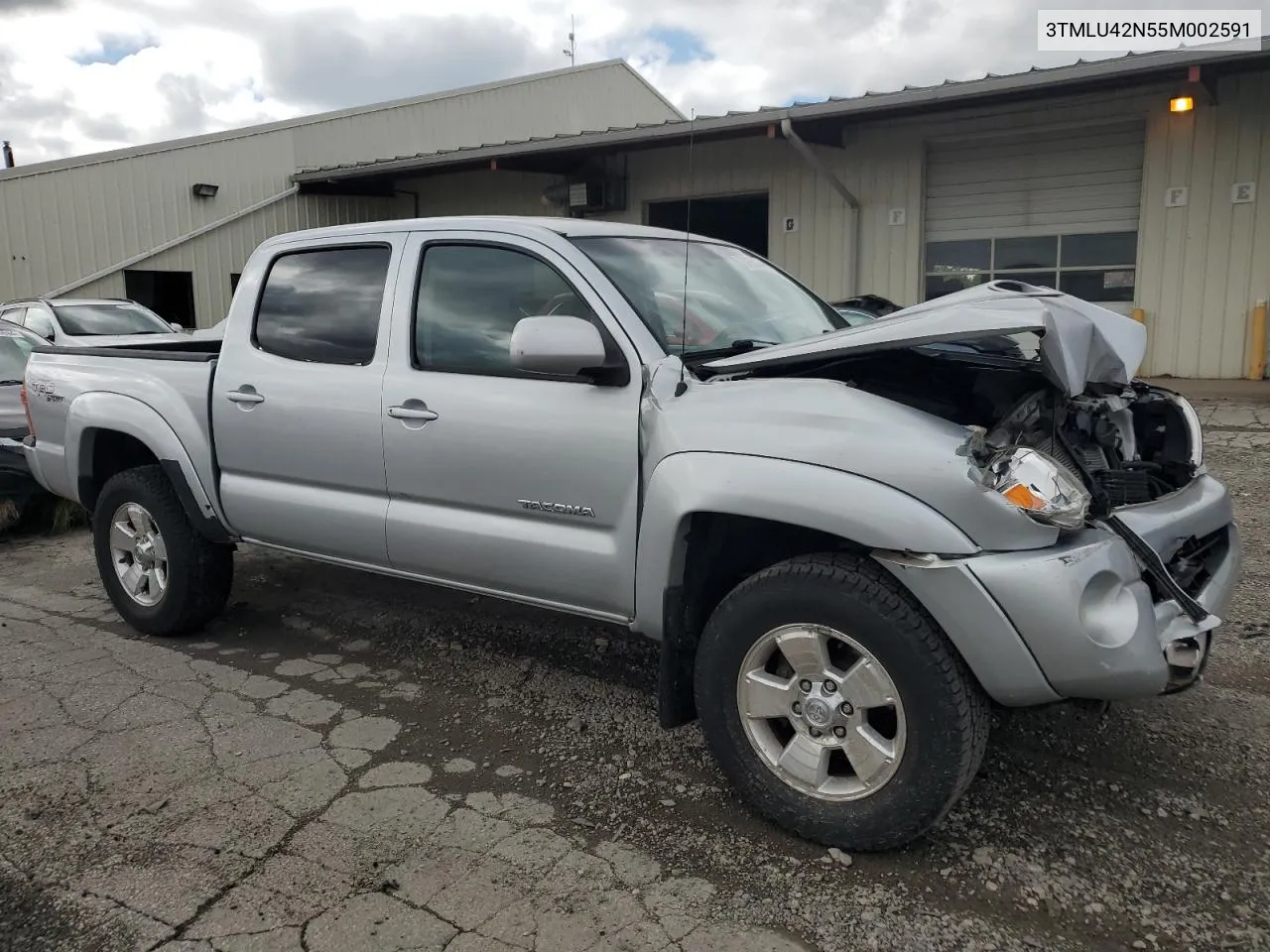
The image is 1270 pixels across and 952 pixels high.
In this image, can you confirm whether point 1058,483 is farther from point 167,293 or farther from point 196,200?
point 167,293

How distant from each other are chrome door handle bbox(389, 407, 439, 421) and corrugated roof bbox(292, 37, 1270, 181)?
4900mm

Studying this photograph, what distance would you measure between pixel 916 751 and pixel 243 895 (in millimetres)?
1840

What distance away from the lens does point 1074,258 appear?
40.5 ft

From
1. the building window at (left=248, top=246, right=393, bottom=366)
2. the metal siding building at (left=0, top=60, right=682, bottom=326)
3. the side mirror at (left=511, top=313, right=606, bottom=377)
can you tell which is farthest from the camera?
the metal siding building at (left=0, top=60, right=682, bottom=326)

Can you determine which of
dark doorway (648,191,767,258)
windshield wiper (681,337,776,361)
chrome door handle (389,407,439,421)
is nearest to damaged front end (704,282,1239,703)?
windshield wiper (681,337,776,361)

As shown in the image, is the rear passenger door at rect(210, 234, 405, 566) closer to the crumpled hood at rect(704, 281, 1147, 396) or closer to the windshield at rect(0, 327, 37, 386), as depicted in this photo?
the crumpled hood at rect(704, 281, 1147, 396)

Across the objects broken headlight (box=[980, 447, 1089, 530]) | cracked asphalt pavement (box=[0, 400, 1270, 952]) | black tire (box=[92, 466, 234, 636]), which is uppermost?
broken headlight (box=[980, 447, 1089, 530])

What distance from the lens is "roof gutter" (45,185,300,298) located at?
16547mm

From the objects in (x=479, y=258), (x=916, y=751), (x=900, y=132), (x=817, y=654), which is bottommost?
(x=916, y=751)

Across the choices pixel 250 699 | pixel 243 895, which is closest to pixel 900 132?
pixel 250 699

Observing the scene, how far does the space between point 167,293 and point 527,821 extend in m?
17.7

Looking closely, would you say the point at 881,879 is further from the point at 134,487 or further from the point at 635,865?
the point at 134,487

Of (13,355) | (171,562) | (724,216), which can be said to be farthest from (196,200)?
(171,562)

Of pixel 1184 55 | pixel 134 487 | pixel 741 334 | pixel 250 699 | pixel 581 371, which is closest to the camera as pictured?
pixel 581 371
